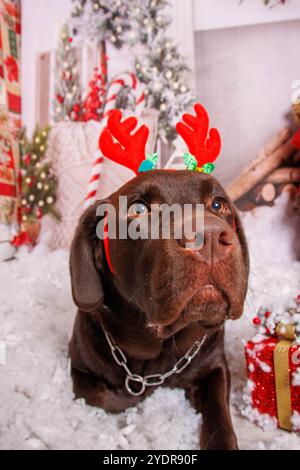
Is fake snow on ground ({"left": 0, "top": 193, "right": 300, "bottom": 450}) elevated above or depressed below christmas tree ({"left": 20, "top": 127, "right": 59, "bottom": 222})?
below

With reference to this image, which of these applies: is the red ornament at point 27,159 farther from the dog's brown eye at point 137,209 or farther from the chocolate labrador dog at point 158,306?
the dog's brown eye at point 137,209

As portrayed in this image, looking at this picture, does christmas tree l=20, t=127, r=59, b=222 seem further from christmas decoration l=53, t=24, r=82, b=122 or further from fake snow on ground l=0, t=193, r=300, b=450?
fake snow on ground l=0, t=193, r=300, b=450

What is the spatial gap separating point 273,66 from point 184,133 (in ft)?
6.97

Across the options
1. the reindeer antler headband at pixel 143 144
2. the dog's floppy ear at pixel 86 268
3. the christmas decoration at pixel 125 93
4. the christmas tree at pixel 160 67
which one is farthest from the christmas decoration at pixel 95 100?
the dog's floppy ear at pixel 86 268

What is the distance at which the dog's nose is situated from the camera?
3.14 feet

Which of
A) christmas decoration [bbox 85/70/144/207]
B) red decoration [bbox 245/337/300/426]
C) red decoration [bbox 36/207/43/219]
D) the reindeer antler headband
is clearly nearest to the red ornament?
red decoration [bbox 36/207/43/219]

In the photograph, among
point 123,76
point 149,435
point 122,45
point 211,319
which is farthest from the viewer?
point 122,45

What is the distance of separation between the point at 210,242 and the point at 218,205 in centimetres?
36

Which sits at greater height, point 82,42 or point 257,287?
point 82,42

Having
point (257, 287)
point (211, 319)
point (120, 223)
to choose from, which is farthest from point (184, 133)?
point (257, 287)

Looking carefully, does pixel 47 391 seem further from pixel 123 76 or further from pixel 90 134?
pixel 123 76

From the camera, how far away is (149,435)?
1276 mm

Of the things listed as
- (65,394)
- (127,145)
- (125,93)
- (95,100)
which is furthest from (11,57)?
(65,394)

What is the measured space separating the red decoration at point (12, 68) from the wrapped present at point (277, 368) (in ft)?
9.84
